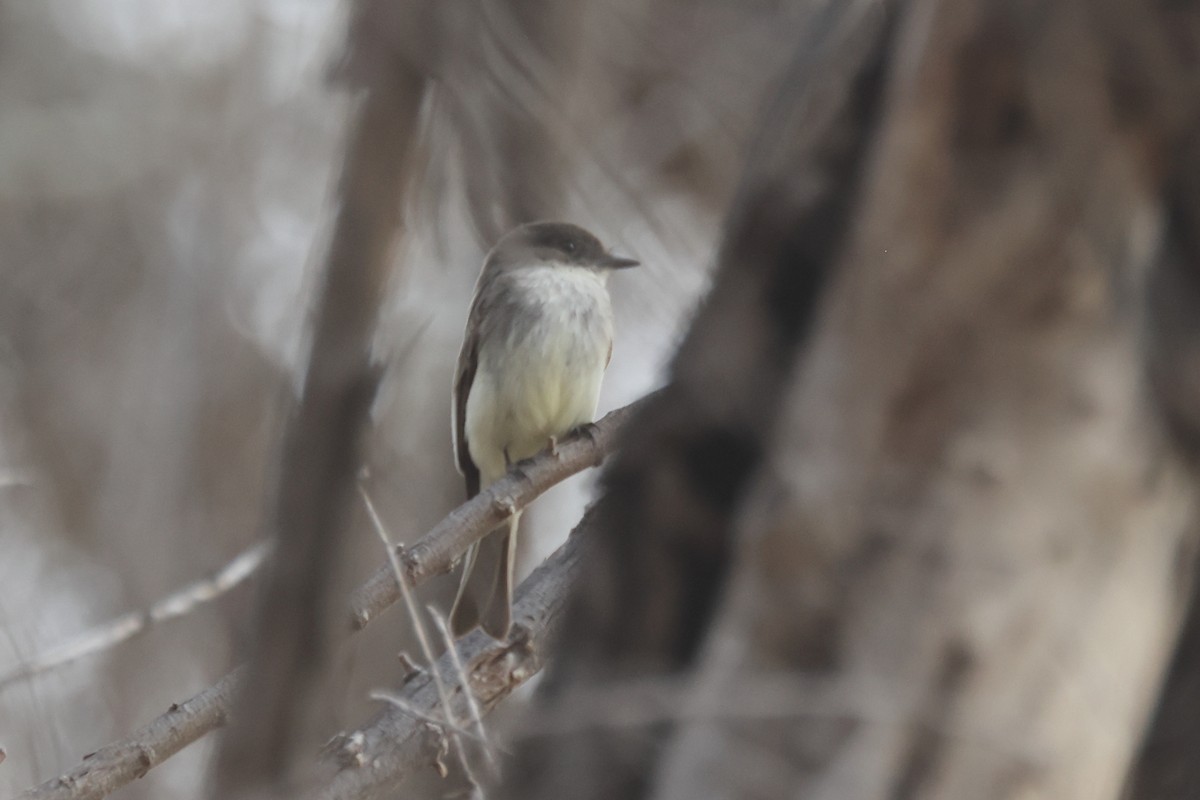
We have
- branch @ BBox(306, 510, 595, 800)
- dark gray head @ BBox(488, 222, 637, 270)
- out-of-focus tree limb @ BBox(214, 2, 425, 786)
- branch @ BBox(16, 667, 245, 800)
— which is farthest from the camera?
dark gray head @ BBox(488, 222, 637, 270)

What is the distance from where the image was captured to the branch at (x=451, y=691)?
10.9 ft

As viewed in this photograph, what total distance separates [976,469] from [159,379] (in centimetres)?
922

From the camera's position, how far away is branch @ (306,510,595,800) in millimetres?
3336

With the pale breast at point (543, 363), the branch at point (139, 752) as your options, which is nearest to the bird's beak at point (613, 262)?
the pale breast at point (543, 363)

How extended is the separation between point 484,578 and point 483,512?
1540mm

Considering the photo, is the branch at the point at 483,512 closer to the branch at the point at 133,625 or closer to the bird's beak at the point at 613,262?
the branch at the point at 133,625

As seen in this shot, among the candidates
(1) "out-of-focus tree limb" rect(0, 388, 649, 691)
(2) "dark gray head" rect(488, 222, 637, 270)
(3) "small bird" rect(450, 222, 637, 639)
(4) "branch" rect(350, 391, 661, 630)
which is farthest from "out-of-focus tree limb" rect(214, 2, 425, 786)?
(2) "dark gray head" rect(488, 222, 637, 270)

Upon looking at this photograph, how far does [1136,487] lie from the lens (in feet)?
4.84

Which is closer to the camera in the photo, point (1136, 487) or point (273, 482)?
point (273, 482)

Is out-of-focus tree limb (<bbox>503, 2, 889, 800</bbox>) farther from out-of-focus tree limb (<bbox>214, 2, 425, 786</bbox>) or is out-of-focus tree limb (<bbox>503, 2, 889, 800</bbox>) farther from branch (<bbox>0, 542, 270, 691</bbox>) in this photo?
branch (<bbox>0, 542, 270, 691</bbox>)

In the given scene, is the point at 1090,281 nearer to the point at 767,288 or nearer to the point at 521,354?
the point at 767,288

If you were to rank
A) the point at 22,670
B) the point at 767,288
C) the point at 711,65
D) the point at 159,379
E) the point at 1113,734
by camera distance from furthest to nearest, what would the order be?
the point at 159,379
the point at 711,65
the point at 22,670
the point at 767,288
the point at 1113,734

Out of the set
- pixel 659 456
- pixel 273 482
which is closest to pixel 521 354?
pixel 659 456

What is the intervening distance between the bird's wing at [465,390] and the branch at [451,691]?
2330mm
